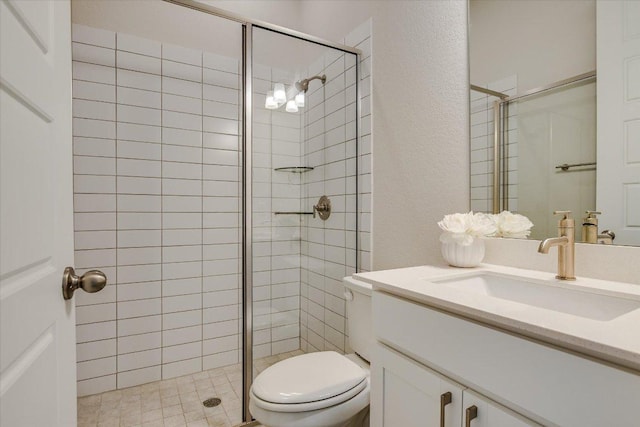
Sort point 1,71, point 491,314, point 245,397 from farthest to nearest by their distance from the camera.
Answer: point 245,397, point 491,314, point 1,71

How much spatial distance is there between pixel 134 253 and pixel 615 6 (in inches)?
95.3

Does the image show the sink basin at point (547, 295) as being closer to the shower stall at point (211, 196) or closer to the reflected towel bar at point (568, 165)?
the reflected towel bar at point (568, 165)

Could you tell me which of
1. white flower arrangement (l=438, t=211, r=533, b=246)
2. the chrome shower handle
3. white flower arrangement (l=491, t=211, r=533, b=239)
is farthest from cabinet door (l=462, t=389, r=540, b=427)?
the chrome shower handle

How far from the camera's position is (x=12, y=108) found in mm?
490

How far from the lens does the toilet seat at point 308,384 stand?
1210 mm

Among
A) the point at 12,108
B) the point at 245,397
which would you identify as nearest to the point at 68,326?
the point at 12,108

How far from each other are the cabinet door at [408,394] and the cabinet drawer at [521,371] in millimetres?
31

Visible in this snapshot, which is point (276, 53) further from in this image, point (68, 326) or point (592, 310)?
point (592, 310)

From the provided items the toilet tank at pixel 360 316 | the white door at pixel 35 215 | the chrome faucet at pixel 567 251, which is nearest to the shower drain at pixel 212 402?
the toilet tank at pixel 360 316

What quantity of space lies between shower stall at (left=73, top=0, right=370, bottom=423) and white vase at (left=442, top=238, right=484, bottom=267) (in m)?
0.79

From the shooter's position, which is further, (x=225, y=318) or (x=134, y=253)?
(x=225, y=318)

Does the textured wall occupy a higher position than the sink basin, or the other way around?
the textured wall

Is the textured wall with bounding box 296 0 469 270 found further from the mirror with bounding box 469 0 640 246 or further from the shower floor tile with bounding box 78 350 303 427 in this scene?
the shower floor tile with bounding box 78 350 303 427

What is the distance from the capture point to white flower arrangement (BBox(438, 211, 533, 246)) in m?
1.15
